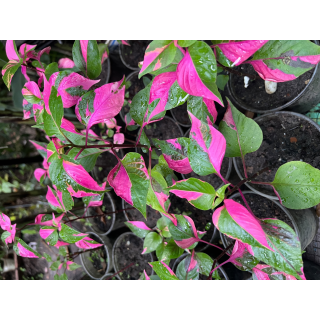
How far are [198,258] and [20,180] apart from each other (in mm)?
1933

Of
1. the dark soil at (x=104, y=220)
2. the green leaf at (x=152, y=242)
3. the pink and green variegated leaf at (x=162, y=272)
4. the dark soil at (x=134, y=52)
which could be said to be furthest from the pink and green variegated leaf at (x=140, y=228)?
the dark soil at (x=134, y=52)

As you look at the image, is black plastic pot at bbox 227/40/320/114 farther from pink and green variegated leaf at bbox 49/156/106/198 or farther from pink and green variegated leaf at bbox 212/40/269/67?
pink and green variegated leaf at bbox 49/156/106/198

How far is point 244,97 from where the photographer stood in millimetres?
972

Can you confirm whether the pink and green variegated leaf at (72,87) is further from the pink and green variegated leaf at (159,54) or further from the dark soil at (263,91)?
the dark soil at (263,91)

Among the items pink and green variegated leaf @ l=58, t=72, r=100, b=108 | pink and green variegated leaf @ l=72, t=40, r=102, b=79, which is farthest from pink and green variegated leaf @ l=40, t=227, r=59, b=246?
pink and green variegated leaf @ l=72, t=40, r=102, b=79

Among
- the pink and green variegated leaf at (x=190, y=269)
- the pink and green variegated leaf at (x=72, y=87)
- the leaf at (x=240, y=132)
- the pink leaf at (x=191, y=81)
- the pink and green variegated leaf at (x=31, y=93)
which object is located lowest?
the pink and green variegated leaf at (x=190, y=269)

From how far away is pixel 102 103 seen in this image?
62 cm

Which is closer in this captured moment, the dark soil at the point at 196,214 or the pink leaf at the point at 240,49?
the pink leaf at the point at 240,49

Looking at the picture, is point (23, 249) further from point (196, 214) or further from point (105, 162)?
point (196, 214)

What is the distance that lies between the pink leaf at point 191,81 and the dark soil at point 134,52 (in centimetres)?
90

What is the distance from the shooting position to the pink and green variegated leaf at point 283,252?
1.59ft

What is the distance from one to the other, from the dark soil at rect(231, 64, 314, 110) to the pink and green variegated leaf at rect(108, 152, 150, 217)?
63 cm

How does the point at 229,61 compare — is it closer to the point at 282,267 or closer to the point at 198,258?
the point at 282,267

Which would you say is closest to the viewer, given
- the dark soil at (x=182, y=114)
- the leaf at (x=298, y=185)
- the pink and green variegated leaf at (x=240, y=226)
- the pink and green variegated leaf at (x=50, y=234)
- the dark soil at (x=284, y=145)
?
the pink and green variegated leaf at (x=240, y=226)
